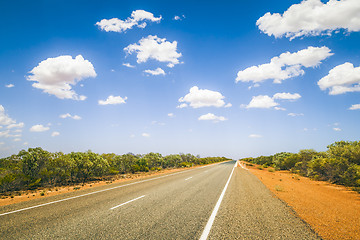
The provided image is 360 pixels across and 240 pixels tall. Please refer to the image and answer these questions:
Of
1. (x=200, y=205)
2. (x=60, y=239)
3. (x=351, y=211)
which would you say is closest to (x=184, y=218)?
(x=200, y=205)

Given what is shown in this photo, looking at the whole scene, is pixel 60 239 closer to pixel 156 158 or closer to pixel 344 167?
pixel 344 167

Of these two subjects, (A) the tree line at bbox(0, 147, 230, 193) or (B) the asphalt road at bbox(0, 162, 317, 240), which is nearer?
(B) the asphalt road at bbox(0, 162, 317, 240)

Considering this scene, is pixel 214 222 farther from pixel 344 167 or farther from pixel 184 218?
pixel 344 167

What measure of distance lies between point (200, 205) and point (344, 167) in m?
15.0

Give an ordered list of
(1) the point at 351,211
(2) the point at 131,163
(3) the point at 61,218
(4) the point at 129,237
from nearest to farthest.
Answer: (4) the point at 129,237 → (3) the point at 61,218 → (1) the point at 351,211 → (2) the point at 131,163

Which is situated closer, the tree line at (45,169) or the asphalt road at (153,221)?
the asphalt road at (153,221)

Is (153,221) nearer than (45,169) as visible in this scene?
Yes

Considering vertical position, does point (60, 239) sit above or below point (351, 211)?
above

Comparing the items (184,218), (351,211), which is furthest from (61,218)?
(351,211)

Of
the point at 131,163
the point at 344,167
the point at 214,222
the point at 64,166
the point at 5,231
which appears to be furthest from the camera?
the point at 131,163

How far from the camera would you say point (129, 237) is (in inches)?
160

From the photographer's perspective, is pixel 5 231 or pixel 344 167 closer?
pixel 5 231

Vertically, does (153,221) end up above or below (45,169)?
below

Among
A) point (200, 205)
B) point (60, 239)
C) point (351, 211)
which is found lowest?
point (351, 211)
